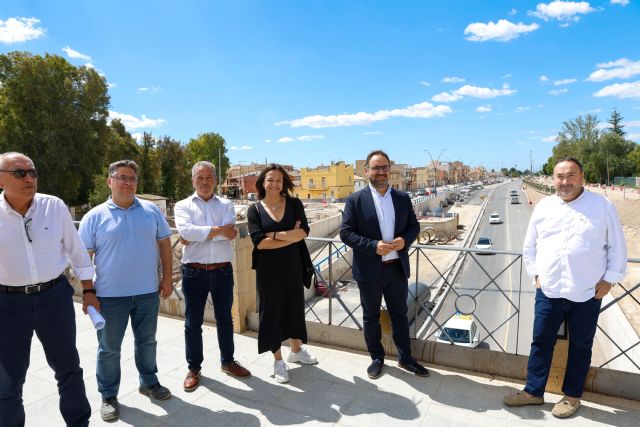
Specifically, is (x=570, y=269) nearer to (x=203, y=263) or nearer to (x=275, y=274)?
(x=275, y=274)

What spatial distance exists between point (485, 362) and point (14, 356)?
143 inches

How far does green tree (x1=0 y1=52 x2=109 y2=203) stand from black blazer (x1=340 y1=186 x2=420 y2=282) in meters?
27.1

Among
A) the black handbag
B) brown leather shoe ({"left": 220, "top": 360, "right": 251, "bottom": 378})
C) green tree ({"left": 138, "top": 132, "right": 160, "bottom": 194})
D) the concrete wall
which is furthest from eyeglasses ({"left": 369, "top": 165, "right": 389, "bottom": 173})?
green tree ({"left": 138, "top": 132, "right": 160, "bottom": 194})

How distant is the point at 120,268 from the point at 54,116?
27691 millimetres

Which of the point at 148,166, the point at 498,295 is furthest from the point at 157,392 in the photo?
the point at 148,166

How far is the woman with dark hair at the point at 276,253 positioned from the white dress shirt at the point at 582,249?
194 cm

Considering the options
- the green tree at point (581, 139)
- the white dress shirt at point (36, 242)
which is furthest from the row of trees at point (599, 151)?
the white dress shirt at point (36, 242)

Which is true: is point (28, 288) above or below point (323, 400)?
above

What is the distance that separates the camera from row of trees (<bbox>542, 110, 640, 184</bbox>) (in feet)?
203

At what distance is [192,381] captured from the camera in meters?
3.32

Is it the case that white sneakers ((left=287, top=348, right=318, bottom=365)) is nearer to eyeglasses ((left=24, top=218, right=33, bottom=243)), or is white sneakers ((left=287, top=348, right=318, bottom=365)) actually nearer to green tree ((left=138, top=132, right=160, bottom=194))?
eyeglasses ((left=24, top=218, right=33, bottom=243))

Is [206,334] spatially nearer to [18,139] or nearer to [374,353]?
[374,353]

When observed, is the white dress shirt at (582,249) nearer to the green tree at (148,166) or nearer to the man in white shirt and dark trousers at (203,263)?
the man in white shirt and dark trousers at (203,263)

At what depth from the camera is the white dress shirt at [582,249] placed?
273 centimetres
